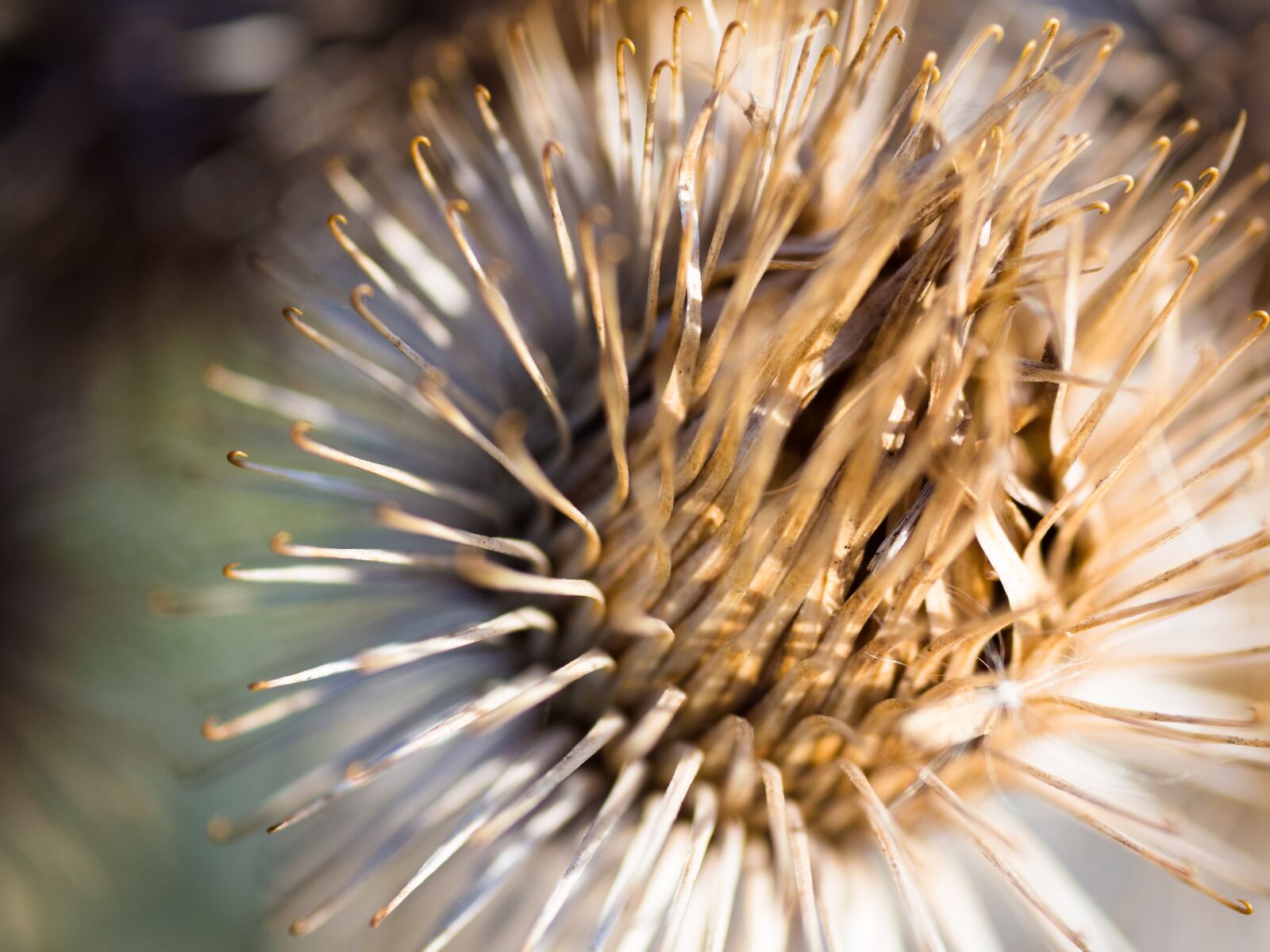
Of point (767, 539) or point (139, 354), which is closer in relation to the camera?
point (767, 539)

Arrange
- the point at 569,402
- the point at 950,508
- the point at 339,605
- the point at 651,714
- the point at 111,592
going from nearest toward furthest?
the point at 950,508
the point at 651,714
the point at 569,402
the point at 339,605
the point at 111,592

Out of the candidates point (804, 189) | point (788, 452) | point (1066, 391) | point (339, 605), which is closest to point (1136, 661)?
point (1066, 391)

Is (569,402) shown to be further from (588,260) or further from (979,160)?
(979,160)

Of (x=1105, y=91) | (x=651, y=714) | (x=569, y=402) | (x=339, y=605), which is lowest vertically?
(x=339, y=605)

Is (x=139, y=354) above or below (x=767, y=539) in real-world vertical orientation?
below

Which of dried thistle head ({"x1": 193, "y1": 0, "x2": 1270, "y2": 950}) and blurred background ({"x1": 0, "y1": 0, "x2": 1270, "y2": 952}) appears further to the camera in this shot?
blurred background ({"x1": 0, "y1": 0, "x2": 1270, "y2": 952})
